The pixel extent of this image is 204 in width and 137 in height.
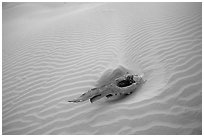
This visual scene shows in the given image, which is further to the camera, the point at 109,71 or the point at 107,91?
the point at 109,71

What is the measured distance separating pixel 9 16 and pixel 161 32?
38.8 ft

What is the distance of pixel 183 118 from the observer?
3.31 meters

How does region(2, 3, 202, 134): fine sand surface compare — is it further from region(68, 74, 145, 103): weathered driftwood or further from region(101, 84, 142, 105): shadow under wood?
region(68, 74, 145, 103): weathered driftwood

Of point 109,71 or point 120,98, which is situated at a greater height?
point 109,71

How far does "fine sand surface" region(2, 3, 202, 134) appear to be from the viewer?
139 inches

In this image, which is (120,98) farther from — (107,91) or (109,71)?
(109,71)

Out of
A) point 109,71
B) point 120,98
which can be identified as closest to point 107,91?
point 120,98

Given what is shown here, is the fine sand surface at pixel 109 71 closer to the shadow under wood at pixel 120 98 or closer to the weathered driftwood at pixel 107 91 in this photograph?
the shadow under wood at pixel 120 98

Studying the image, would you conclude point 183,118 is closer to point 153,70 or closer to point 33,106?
point 153,70

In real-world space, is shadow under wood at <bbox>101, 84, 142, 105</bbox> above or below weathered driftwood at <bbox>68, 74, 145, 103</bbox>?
below

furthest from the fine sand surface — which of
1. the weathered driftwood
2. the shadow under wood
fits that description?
the weathered driftwood


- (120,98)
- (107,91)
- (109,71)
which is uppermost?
(109,71)

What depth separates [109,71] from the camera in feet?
16.0

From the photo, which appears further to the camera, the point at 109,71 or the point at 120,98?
the point at 109,71
